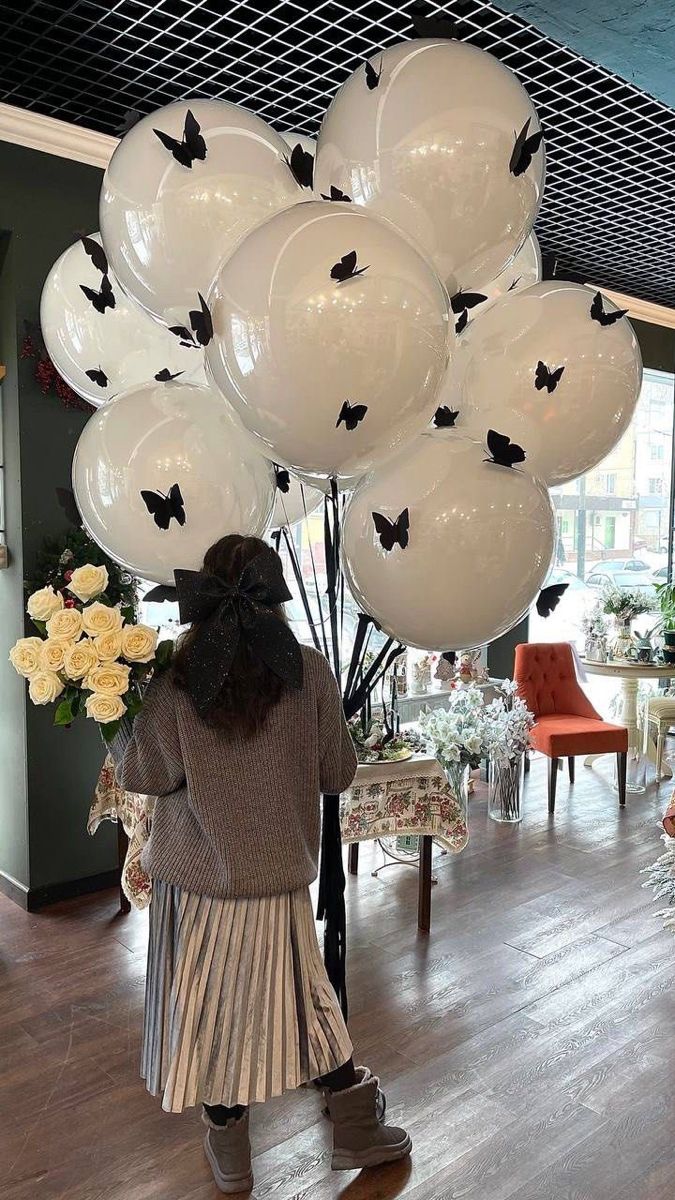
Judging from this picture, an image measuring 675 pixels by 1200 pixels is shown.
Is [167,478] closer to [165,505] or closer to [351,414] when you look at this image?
[165,505]

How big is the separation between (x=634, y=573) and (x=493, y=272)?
515 cm

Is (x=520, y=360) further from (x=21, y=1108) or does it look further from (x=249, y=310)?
(x=21, y=1108)

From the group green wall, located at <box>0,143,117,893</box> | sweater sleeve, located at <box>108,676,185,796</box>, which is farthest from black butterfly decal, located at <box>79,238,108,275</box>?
green wall, located at <box>0,143,117,893</box>

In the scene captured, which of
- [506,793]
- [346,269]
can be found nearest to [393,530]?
[346,269]

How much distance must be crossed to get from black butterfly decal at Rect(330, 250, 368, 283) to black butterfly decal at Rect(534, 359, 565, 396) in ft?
1.72

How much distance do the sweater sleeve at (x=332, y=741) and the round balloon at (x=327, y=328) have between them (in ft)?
1.82

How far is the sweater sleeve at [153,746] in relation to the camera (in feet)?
5.70

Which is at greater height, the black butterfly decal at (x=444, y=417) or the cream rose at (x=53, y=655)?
the black butterfly decal at (x=444, y=417)

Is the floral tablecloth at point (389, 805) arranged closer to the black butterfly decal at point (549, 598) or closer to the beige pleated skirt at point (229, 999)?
the beige pleated skirt at point (229, 999)

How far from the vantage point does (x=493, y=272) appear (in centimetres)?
172

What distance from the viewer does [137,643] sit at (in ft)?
5.38

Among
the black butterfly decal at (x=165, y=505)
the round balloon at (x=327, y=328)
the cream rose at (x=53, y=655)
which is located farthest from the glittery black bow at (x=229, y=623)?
the round balloon at (x=327, y=328)

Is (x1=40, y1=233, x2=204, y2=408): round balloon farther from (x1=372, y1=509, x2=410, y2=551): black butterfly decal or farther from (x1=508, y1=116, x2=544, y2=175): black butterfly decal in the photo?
(x1=508, y1=116, x2=544, y2=175): black butterfly decal

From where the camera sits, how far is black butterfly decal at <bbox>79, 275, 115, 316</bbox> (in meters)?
1.94
